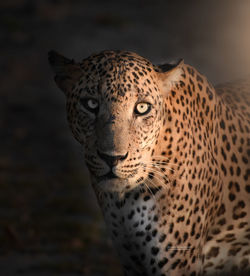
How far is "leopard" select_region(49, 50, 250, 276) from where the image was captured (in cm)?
416

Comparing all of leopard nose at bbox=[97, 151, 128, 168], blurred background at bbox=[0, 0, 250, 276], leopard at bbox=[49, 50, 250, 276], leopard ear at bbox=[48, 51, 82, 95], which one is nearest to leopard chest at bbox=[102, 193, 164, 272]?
leopard at bbox=[49, 50, 250, 276]

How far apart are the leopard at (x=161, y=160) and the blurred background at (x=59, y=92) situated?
288cm

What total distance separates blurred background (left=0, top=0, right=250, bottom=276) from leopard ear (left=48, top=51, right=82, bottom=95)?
3387 mm

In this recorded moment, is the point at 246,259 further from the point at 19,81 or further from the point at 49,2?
the point at 49,2

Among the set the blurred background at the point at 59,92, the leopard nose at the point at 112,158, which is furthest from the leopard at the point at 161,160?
the blurred background at the point at 59,92

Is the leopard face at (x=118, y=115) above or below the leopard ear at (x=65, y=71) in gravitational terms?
below

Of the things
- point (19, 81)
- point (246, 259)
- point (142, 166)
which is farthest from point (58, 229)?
point (19, 81)

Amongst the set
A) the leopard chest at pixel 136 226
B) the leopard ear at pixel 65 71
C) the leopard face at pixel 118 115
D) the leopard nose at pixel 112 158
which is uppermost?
the leopard ear at pixel 65 71

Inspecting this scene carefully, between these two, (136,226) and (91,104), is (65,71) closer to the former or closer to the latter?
(91,104)

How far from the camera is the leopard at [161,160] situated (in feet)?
13.7

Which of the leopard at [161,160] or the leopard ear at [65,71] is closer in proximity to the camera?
the leopard at [161,160]

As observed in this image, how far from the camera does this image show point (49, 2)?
22.4 metres

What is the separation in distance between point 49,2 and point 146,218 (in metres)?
18.8

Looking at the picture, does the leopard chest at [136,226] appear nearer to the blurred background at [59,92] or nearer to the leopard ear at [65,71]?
the leopard ear at [65,71]
